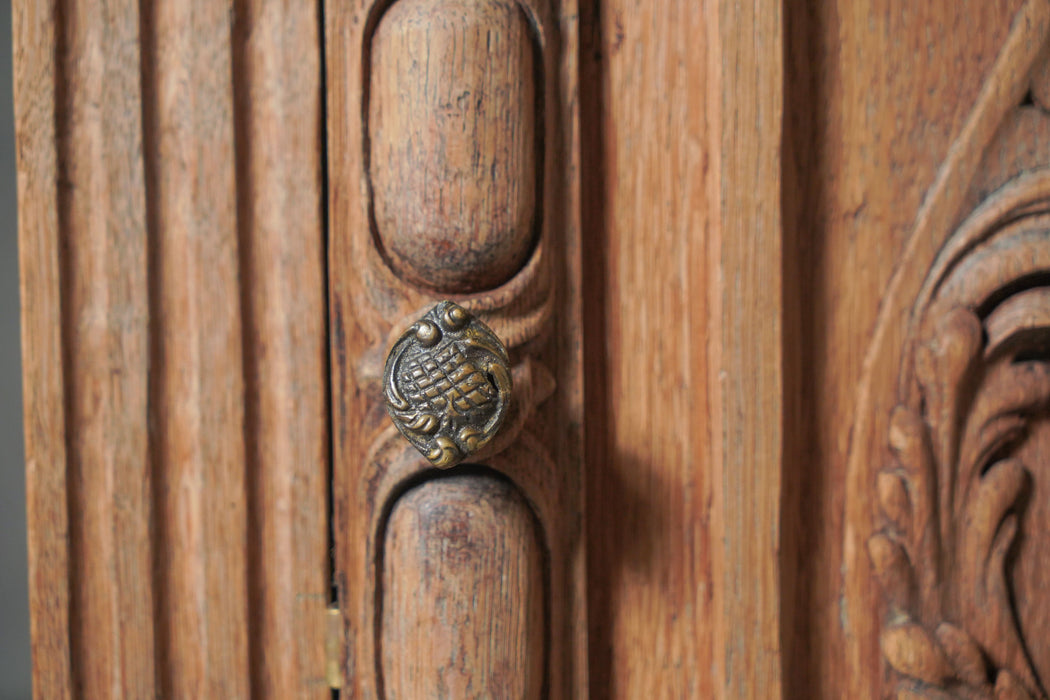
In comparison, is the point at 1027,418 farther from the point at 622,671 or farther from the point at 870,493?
the point at 622,671

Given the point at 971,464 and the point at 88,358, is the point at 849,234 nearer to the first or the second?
the point at 971,464

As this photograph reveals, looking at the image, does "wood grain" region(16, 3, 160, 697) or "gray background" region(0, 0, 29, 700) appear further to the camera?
"gray background" region(0, 0, 29, 700)

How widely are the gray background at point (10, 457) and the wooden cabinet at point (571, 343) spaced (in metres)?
0.14

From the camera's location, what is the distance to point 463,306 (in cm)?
39

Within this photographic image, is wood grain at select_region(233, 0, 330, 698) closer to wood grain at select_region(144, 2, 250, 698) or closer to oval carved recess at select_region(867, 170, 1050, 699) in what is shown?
wood grain at select_region(144, 2, 250, 698)

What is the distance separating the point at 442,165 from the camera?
1.26 feet

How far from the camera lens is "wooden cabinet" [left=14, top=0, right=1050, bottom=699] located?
0.41m

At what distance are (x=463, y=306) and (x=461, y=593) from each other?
5.7 inches

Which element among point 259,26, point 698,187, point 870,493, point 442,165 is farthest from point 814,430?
point 259,26

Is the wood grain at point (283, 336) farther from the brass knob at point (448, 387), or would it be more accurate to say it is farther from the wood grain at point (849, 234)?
the wood grain at point (849, 234)

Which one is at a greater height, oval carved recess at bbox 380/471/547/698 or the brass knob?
the brass knob

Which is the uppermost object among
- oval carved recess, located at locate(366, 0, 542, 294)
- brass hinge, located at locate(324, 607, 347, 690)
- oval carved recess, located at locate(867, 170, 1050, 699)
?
oval carved recess, located at locate(366, 0, 542, 294)

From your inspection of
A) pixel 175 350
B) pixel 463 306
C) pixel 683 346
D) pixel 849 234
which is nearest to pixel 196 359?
pixel 175 350

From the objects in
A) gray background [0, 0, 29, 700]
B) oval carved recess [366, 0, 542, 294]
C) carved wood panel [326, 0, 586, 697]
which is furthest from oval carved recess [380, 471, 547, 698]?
gray background [0, 0, 29, 700]
